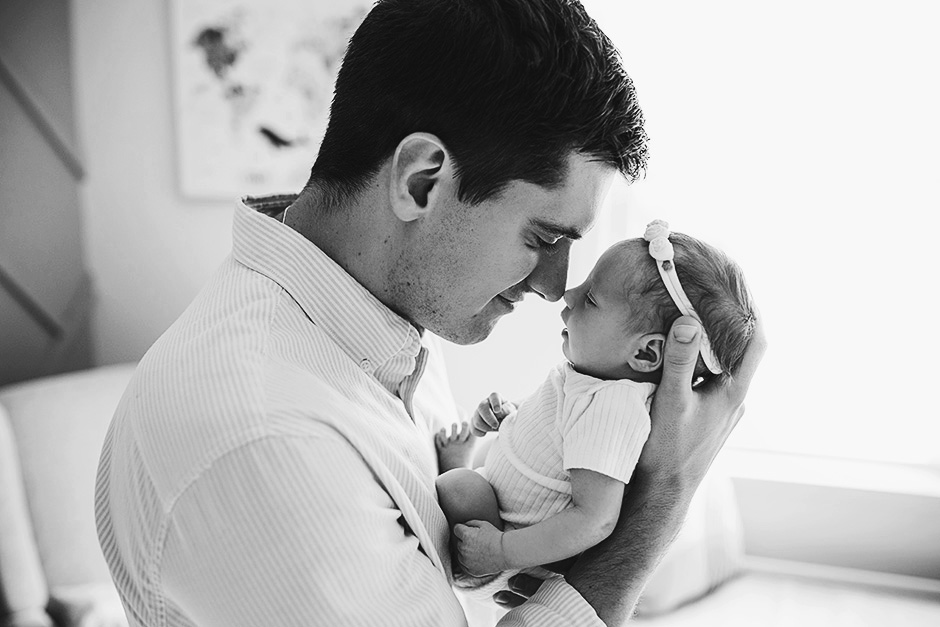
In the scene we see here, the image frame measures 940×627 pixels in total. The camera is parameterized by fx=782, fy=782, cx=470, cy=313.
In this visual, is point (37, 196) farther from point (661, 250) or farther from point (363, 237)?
point (661, 250)

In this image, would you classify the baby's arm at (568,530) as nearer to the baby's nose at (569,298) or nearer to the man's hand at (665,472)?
the man's hand at (665,472)

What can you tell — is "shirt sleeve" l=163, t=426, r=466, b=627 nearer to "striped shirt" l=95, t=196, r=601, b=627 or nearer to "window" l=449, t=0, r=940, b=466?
"striped shirt" l=95, t=196, r=601, b=627

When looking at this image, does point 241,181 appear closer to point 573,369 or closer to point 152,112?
point 152,112

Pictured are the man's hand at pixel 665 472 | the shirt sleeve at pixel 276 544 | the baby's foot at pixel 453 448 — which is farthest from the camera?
the baby's foot at pixel 453 448

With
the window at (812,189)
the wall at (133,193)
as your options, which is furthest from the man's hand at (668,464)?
the wall at (133,193)

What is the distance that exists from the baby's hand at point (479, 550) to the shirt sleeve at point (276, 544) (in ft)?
0.87

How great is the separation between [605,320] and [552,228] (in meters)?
0.21

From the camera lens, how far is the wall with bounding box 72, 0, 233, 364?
290cm

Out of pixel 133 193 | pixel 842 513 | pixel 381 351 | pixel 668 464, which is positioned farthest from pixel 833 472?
pixel 133 193

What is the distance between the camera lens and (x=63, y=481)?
227cm

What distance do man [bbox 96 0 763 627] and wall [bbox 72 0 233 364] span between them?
2.02 metres

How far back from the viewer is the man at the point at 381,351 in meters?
0.73

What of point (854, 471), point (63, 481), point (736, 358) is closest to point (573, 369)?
point (736, 358)

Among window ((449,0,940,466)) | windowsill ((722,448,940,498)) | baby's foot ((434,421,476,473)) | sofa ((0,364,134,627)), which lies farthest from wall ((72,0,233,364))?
windowsill ((722,448,940,498))
